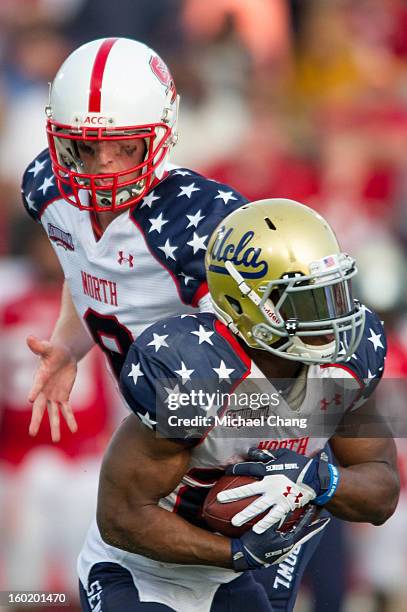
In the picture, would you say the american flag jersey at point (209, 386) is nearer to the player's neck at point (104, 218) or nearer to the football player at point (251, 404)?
the football player at point (251, 404)

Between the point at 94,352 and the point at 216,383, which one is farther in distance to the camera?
the point at 94,352

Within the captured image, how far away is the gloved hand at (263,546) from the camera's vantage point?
10.2 ft

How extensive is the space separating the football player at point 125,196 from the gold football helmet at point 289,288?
0.40m

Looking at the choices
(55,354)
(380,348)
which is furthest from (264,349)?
(55,354)

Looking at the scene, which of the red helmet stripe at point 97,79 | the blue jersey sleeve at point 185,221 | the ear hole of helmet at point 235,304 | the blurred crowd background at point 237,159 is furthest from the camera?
the blurred crowd background at point 237,159

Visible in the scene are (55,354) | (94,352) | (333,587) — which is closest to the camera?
(55,354)

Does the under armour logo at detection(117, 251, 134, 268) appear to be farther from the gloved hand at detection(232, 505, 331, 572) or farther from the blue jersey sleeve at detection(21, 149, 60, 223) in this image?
the gloved hand at detection(232, 505, 331, 572)

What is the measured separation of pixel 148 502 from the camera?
10.5 ft

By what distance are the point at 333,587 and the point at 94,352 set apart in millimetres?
1505

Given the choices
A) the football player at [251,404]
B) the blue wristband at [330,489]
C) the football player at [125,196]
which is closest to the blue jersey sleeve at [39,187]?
the football player at [125,196]

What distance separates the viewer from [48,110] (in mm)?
3898

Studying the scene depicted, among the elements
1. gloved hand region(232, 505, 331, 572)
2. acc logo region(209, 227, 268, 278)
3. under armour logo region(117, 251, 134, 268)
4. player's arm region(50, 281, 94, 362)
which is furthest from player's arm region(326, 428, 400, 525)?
player's arm region(50, 281, 94, 362)

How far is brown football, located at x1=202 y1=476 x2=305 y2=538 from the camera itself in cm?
311

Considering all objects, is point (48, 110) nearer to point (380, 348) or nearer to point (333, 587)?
point (380, 348)
